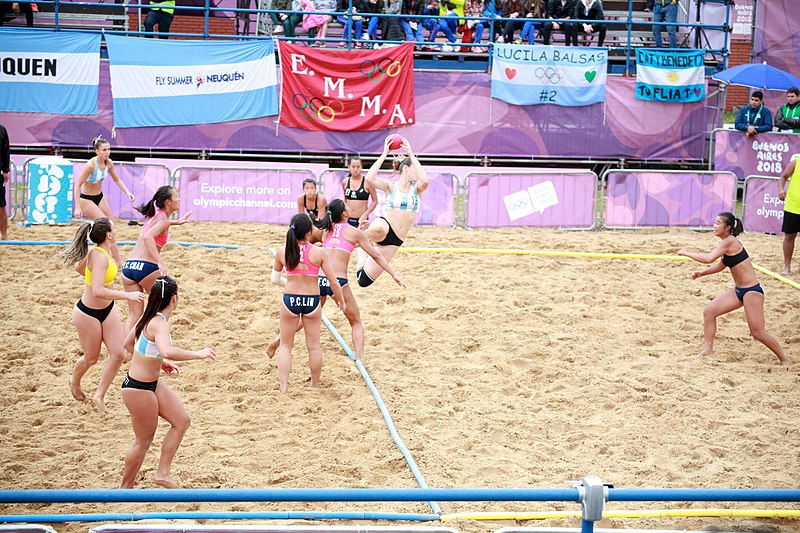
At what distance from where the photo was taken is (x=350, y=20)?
17578 mm

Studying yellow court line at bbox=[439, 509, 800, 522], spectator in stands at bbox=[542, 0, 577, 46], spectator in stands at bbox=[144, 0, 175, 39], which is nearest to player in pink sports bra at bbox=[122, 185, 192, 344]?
yellow court line at bbox=[439, 509, 800, 522]

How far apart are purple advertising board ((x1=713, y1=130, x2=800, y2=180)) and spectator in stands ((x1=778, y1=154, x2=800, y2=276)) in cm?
393

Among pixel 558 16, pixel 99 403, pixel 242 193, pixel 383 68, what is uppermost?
pixel 558 16

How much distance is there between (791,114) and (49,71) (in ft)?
44.2

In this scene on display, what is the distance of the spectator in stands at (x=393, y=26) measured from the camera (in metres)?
18.2

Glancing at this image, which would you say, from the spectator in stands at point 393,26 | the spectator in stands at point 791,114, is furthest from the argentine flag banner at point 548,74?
the spectator in stands at point 791,114

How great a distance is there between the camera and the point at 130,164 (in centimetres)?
1466

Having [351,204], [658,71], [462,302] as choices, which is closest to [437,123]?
[658,71]

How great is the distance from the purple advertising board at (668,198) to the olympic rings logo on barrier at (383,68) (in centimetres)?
469

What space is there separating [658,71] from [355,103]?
5.99 metres

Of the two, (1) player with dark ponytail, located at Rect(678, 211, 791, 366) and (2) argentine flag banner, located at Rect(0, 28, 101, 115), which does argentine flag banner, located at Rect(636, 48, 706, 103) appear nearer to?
(1) player with dark ponytail, located at Rect(678, 211, 791, 366)

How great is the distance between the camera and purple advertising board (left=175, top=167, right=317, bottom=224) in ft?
48.8

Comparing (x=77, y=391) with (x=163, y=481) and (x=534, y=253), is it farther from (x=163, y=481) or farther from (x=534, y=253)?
(x=534, y=253)

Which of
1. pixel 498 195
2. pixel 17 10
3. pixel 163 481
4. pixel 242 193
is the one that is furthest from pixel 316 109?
pixel 163 481
